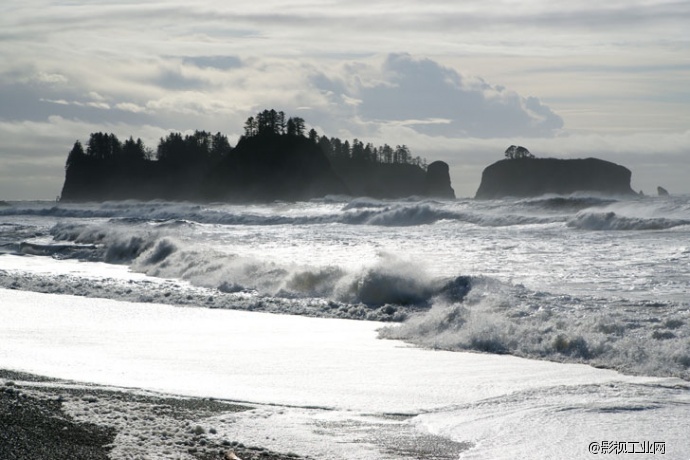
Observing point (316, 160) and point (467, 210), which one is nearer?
point (467, 210)

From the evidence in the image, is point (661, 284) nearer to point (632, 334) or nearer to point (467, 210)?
point (632, 334)

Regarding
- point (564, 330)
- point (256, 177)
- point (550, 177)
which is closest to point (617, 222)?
point (564, 330)

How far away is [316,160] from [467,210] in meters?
75.7

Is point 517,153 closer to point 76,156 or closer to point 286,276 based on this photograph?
point 76,156

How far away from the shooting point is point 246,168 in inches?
4675

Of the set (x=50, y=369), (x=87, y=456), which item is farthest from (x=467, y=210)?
(x=87, y=456)

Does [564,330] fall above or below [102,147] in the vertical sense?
below

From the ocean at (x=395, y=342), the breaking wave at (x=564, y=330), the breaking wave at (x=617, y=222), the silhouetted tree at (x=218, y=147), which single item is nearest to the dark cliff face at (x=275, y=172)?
the silhouetted tree at (x=218, y=147)

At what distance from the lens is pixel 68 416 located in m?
6.36

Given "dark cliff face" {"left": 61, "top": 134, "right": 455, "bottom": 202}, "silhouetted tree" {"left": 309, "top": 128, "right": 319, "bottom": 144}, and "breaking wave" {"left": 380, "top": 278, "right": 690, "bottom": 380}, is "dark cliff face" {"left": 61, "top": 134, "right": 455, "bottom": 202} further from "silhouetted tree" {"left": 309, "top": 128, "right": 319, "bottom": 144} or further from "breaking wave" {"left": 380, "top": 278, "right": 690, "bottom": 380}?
"breaking wave" {"left": 380, "top": 278, "right": 690, "bottom": 380}

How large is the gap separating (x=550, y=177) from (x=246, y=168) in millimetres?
43870

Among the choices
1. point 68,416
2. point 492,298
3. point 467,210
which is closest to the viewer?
point 68,416

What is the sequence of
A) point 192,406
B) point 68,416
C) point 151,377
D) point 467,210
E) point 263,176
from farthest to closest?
point 263,176, point 467,210, point 151,377, point 192,406, point 68,416

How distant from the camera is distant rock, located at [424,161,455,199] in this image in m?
139
